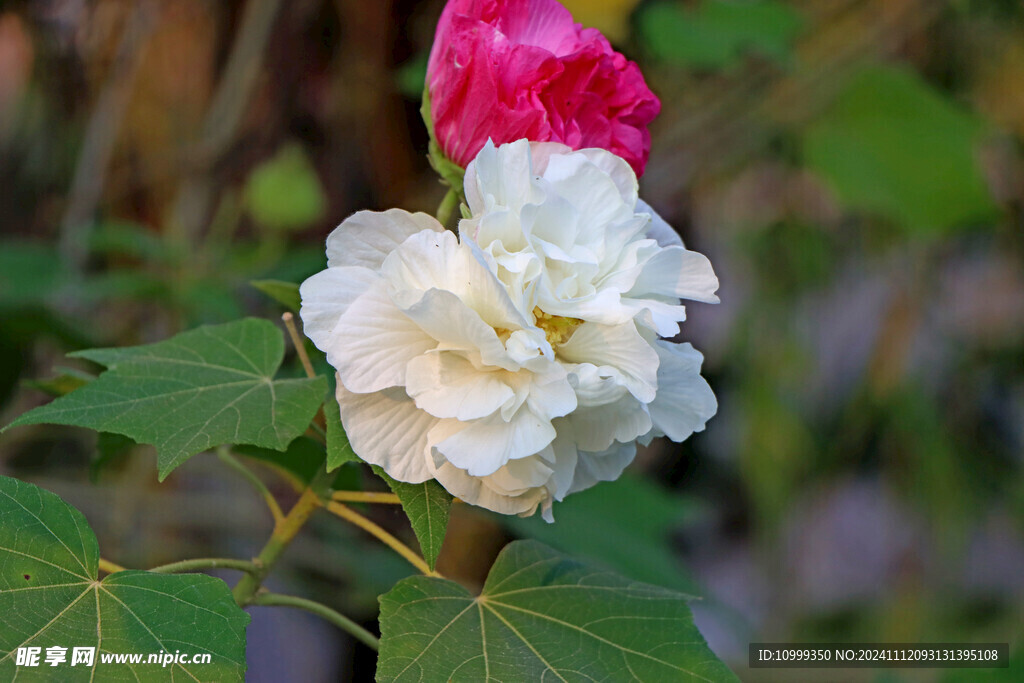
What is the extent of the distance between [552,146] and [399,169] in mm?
1019

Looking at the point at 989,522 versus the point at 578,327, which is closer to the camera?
the point at 578,327

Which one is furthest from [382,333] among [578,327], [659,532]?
[659,532]

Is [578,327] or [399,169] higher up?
[578,327]

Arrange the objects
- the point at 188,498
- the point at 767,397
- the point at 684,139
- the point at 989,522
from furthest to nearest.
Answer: the point at 989,522 → the point at 767,397 → the point at 684,139 → the point at 188,498

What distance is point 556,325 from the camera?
465 mm

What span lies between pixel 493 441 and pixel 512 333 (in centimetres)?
6

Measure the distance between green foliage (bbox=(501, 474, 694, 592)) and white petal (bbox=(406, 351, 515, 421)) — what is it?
0.42 metres

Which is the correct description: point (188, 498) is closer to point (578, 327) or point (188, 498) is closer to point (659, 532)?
point (659, 532)

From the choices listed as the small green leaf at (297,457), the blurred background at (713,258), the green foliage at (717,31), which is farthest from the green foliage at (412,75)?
the small green leaf at (297,457)

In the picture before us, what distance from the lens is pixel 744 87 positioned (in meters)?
1.64

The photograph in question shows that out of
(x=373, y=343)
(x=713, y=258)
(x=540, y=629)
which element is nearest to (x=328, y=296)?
(x=373, y=343)

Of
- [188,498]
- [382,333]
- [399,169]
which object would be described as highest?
[382,333]

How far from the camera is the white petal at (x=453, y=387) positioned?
422 millimetres

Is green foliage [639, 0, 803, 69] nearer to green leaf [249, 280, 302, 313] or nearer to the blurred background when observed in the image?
the blurred background
